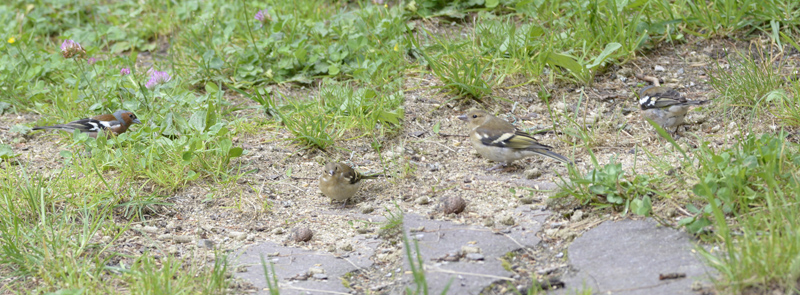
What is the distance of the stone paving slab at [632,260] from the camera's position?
294 cm

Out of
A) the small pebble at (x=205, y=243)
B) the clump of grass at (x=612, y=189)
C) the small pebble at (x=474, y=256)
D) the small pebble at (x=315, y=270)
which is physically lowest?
the small pebble at (x=205, y=243)

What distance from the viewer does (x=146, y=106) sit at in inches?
222

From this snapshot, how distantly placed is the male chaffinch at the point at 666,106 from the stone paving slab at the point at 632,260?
142 centimetres

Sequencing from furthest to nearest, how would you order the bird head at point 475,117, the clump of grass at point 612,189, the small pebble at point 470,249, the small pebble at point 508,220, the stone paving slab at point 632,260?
the bird head at point 475,117, the small pebble at point 508,220, the clump of grass at point 612,189, the small pebble at point 470,249, the stone paving slab at point 632,260

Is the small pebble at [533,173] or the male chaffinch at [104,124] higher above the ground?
the male chaffinch at [104,124]

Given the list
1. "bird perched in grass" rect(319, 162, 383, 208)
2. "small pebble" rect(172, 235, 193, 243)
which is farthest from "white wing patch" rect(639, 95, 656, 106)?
"small pebble" rect(172, 235, 193, 243)

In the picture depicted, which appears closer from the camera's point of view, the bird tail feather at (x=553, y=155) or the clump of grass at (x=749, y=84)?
the bird tail feather at (x=553, y=155)

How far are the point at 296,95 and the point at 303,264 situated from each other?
2571 millimetres

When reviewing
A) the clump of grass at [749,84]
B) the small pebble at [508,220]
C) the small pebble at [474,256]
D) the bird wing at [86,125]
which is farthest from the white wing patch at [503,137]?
the bird wing at [86,125]

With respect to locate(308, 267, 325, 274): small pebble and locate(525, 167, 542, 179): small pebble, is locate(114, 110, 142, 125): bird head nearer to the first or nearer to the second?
locate(308, 267, 325, 274): small pebble

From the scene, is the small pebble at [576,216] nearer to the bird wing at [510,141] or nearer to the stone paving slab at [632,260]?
the stone paving slab at [632,260]

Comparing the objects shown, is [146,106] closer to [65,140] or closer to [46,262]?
[65,140]

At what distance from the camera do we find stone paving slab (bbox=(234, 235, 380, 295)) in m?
3.43

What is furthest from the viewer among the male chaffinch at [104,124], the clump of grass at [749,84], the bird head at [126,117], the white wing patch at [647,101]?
the bird head at [126,117]
